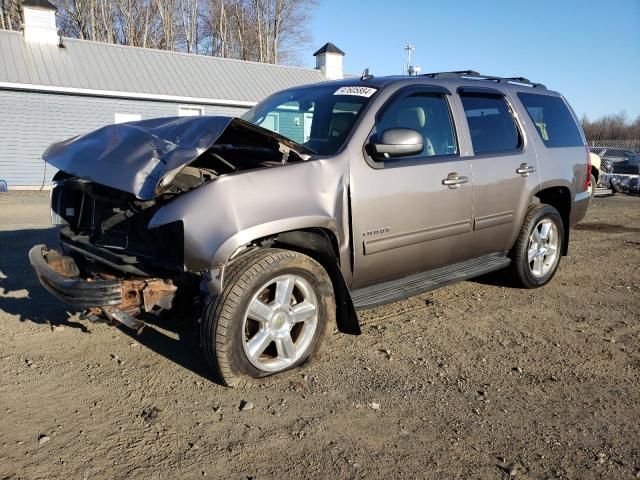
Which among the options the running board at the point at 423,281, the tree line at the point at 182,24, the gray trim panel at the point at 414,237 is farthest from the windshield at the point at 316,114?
the tree line at the point at 182,24

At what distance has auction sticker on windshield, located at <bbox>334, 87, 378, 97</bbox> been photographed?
4043 mm

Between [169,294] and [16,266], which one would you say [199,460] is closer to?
[169,294]

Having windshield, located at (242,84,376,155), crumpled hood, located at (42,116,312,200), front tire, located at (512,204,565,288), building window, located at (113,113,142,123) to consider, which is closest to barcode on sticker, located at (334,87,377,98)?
windshield, located at (242,84,376,155)

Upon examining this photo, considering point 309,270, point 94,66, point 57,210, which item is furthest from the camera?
point 94,66

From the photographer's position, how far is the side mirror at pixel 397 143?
3.68 m

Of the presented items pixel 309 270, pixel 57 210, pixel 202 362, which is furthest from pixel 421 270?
pixel 57 210

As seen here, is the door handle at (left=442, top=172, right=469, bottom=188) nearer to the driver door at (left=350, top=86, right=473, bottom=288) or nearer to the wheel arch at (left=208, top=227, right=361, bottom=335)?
the driver door at (left=350, top=86, right=473, bottom=288)

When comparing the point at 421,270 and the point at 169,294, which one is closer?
the point at 169,294

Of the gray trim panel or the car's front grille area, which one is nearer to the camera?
the car's front grille area

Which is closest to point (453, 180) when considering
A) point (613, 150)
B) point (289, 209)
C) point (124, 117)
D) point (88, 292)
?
point (289, 209)

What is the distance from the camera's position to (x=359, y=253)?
12.3ft

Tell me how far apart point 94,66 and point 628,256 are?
1678 cm

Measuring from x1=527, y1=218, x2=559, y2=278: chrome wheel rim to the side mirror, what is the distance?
2147 millimetres

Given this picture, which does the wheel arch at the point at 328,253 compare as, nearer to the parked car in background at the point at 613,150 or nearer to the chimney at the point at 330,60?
the parked car in background at the point at 613,150
